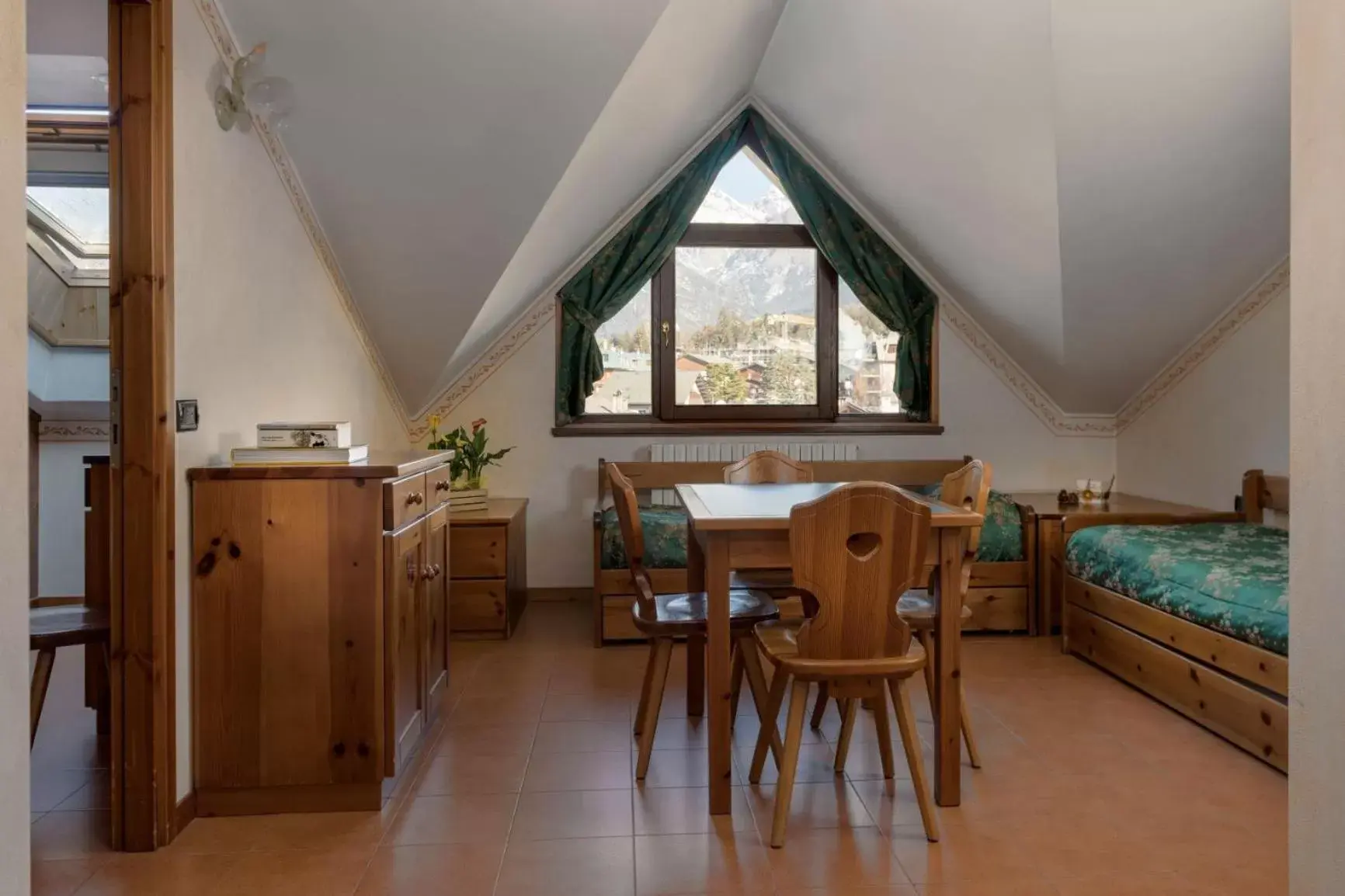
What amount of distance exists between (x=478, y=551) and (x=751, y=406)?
1.86m

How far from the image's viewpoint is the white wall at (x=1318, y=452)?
3.77ft

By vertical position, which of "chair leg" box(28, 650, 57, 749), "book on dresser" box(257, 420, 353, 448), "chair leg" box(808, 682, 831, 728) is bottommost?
"chair leg" box(808, 682, 831, 728)

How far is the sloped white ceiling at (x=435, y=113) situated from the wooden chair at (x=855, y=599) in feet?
5.84

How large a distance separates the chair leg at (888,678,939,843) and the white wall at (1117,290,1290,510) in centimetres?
279

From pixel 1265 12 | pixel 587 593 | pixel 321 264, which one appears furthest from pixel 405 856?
pixel 1265 12

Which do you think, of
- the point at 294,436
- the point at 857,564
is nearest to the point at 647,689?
the point at 857,564

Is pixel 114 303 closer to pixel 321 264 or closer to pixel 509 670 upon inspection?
pixel 321 264

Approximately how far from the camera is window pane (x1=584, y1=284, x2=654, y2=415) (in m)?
5.12

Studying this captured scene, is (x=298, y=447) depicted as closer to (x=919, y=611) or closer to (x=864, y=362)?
(x=919, y=611)

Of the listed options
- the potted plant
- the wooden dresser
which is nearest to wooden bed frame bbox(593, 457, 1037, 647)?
the potted plant

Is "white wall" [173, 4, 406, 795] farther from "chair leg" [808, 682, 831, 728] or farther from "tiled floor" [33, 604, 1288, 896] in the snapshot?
"chair leg" [808, 682, 831, 728]

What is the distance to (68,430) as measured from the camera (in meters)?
4.50

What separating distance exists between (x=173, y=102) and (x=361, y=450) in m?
1.00

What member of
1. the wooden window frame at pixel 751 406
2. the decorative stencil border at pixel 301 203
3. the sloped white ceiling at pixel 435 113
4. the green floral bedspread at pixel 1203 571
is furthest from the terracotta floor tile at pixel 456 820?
the wooden window frame at pixel 751 406
